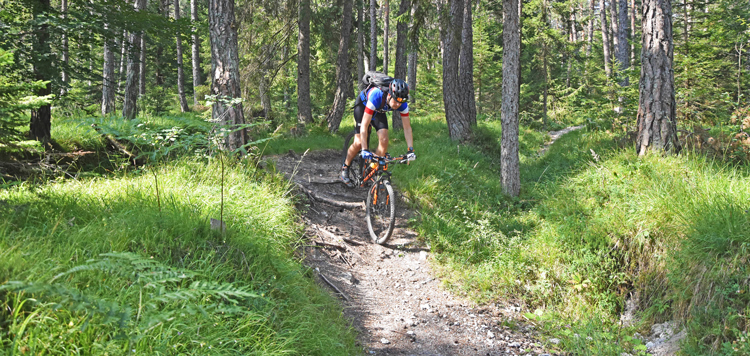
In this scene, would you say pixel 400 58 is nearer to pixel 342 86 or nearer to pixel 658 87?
pixel 342 86

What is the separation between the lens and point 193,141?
171 inches

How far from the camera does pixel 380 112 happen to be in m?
6.74

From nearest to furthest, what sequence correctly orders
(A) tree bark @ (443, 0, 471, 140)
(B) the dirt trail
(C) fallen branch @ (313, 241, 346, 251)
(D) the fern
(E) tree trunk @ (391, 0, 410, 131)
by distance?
1. (D) the fern
2. (B) the dirt trail
3. (C) fallen branch @ (313, 241, 346, 251)
4. (A) tree bark @ (443, 0, 471, 140)
5. (E) tree trunk @ (391, 0, 410, 131)

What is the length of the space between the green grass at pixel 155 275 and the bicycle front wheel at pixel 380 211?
1.71m

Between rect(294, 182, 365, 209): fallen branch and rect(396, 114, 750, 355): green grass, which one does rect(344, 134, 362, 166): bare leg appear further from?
rect(396, 114, 750, 355): green grass

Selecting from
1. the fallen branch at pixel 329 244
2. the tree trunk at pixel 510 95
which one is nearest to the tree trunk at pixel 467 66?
the tree trunk at pixel 510 95

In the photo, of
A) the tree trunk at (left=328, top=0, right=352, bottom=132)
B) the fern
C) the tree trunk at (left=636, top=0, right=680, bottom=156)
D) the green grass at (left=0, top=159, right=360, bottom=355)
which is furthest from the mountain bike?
the tree trunk at (left=328, top=0, right=352, bottom=132)

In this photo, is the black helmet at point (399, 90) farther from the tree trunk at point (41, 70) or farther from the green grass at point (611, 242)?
the tree trunk at point (41, 70)

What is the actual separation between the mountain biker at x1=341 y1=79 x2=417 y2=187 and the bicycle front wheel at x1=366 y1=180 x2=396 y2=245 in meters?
0.60

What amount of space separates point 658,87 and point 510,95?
7.79 ft

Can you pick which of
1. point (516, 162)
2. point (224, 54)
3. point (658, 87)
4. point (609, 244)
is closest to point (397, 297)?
point (609, 244)

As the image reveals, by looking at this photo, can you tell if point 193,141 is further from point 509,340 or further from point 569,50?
point 569,50

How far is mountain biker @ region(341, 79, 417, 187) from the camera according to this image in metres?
6.08

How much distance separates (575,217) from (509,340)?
2340 mm
